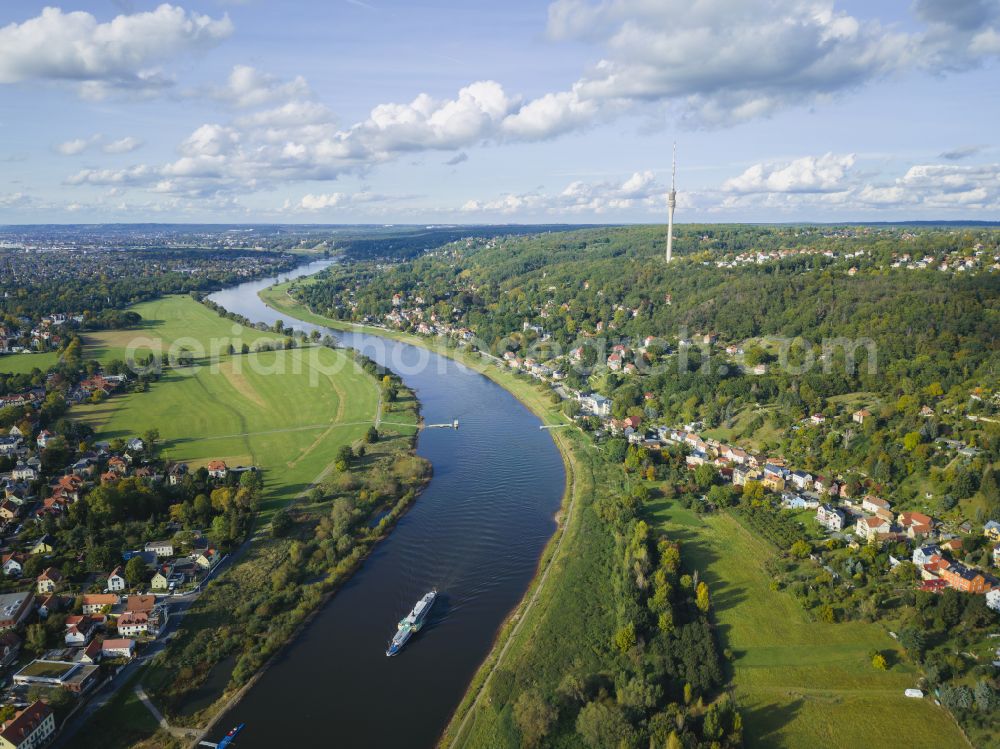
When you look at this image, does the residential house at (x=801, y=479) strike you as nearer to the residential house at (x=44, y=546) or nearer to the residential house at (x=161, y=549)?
the residential house at (x=161, y=549)

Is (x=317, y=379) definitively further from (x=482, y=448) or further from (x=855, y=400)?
(x=855, y=400)

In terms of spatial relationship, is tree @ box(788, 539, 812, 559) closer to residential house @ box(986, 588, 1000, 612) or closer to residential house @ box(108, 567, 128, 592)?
residential house @ box(986, 588, 1000, 612)

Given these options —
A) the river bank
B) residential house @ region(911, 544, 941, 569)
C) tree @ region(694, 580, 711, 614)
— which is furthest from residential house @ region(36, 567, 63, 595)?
residential house @ region(911, 544, 941, 569)

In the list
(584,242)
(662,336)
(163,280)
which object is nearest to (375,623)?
(662,336)

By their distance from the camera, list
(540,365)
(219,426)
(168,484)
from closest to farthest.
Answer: (168,484) → (219,426) → (540,365)

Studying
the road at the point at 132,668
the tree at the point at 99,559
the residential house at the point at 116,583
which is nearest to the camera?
the road at the point at 132,668

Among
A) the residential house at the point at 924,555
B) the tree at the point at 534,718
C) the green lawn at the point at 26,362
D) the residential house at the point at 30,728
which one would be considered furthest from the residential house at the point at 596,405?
the green lawn at the point at 26,362

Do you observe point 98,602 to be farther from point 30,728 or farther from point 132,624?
point 30,728
